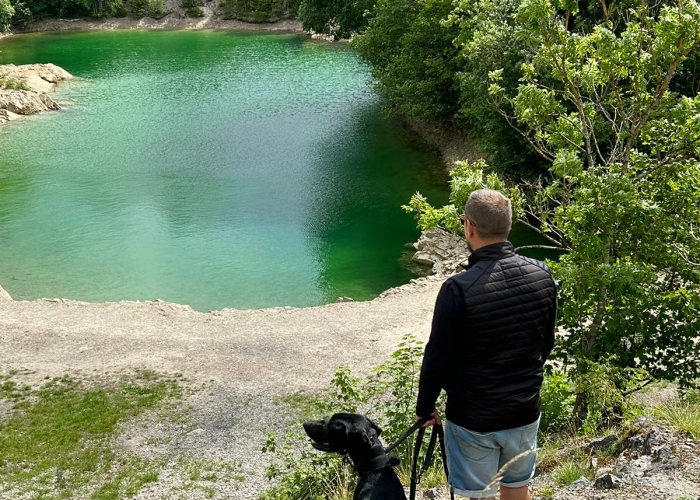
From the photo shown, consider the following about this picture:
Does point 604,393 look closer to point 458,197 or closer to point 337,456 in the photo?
point 337,456

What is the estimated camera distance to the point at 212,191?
27094 mm

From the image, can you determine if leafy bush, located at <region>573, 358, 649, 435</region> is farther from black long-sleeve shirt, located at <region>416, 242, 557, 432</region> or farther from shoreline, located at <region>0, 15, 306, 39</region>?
shoreline, located at <region>0, 15, 306, 39</region>

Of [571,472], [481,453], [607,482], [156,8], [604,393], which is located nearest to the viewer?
[481,453]

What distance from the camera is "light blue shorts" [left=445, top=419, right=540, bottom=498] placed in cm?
426

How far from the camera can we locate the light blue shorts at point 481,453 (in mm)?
4258

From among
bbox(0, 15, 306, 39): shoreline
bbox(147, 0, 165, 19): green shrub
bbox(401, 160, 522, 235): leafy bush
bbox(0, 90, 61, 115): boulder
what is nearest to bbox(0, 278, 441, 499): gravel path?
bbox(401, 160, 522, 235): leafy bush

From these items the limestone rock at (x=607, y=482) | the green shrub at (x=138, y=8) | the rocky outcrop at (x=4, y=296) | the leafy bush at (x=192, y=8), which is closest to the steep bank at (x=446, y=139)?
the rocky outcrop at (x=4, y=296)

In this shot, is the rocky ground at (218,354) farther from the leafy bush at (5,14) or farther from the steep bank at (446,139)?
the leafy bush at (5,14)

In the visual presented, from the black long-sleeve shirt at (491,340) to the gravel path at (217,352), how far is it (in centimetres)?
655

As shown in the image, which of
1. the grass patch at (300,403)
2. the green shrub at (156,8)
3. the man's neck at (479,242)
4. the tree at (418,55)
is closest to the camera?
the man's neck at (479,242)

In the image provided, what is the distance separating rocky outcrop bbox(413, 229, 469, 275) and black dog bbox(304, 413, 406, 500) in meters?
15.2

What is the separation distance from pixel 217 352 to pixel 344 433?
1085 cm

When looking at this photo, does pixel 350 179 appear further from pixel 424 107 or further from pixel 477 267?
pixel 477 267

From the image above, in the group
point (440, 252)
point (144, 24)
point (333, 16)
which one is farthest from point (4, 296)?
point (144, 24)
